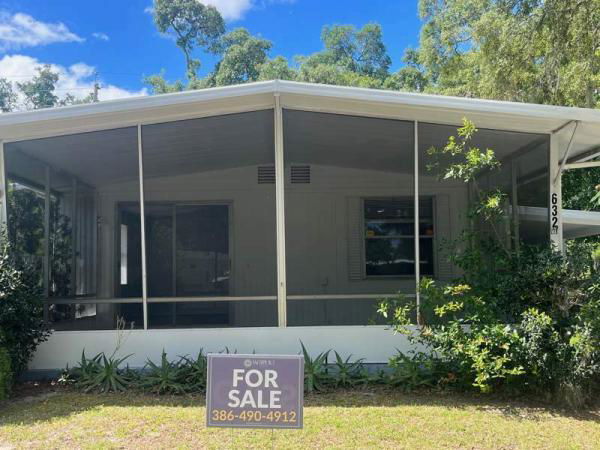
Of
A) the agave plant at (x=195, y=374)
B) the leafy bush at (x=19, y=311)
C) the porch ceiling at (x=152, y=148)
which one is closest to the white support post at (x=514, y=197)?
the porch ceiling at (x=152, y=148)

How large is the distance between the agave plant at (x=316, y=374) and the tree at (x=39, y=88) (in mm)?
29055

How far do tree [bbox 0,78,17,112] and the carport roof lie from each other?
91.7 feet

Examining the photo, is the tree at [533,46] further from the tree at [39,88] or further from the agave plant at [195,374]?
the tree at [39,88]

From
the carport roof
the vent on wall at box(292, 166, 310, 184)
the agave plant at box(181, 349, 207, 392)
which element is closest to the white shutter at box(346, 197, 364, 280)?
the vent on wall at box(292, 166, 310, 184)

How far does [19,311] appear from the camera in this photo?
18.6 ft

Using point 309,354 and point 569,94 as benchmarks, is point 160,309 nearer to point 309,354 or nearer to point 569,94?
point 309,354

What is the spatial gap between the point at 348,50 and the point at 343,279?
994 inches

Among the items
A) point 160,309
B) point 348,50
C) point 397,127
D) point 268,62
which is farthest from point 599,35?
point 348,50

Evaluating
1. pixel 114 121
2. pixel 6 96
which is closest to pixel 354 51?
pixel 6 96

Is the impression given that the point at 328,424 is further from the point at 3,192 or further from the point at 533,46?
the point at 533,46

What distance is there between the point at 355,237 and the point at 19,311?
5648 mm

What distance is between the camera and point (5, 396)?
5.49m

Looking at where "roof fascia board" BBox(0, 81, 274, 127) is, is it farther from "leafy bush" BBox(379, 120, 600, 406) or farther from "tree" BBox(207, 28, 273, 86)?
"tree" BBox(207, 28, 273, 86)

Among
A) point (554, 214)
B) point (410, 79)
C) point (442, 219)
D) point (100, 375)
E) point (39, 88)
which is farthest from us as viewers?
point (39, 88)
